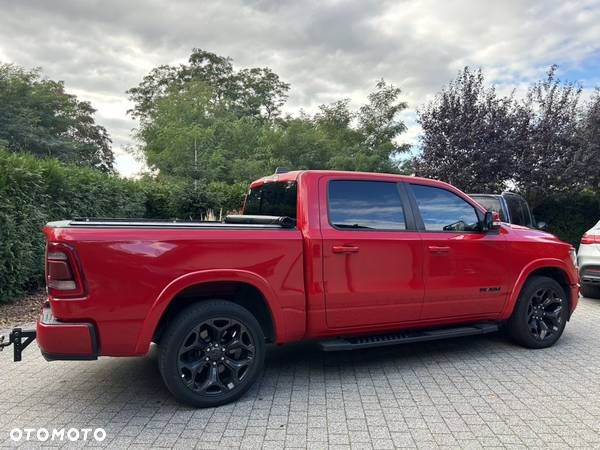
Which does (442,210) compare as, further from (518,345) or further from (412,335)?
(518,345)

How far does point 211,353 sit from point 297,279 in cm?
89

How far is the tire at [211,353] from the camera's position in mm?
3270

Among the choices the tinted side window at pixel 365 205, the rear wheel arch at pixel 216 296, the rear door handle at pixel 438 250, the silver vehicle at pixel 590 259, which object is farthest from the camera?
the silver vehicle at pixel 590 259

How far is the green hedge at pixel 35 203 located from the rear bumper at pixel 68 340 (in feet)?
13.2

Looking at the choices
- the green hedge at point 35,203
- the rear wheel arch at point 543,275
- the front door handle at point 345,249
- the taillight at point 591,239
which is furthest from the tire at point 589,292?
the green hedge at point 35,203

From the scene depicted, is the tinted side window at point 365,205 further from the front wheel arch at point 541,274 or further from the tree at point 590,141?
the tree at point 590,141

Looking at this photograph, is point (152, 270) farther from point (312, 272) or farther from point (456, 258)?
point (456, 258)

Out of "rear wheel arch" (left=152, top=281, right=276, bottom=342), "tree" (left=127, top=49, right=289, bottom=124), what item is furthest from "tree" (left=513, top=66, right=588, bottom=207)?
"tree" (left=127, top=49, right=289, bottom=124)

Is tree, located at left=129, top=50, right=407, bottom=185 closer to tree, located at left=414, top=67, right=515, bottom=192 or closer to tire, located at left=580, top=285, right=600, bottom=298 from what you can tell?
tree, located at left=414, top=67, right=515, bottom=192

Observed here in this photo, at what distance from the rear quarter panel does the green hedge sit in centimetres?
398

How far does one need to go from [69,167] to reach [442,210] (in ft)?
22.4

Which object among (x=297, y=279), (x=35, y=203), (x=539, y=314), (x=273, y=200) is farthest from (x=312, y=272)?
(x=35, y=203)

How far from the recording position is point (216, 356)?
11.2 feet

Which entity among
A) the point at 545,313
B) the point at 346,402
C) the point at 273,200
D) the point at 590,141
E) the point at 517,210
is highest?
the point at 590,141
